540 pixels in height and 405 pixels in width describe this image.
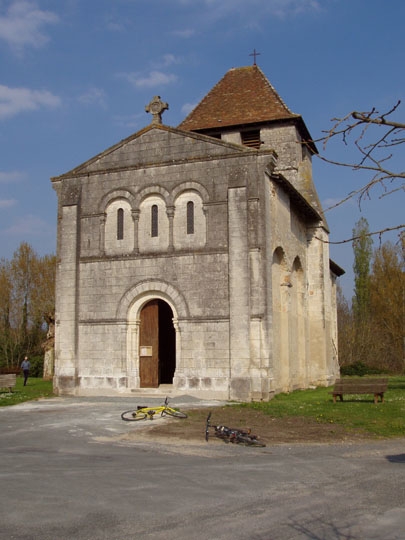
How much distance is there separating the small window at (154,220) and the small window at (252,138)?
25.7 ft

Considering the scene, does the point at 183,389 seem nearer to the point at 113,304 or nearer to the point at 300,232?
the point at 113,304

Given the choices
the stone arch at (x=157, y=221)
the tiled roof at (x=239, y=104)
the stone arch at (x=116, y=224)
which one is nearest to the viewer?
the stone arch at (x=157, y=221)

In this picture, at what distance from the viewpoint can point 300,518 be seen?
271 inches

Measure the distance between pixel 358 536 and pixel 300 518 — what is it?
80 cm

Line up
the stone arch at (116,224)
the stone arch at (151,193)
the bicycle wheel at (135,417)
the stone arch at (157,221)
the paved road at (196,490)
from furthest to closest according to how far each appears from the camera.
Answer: the stone arch at (116,224)
the stone arch at (151,193)
the stone arch at (157,221)
the bicycle wheel at (135,417)
the paved road at (196,490)

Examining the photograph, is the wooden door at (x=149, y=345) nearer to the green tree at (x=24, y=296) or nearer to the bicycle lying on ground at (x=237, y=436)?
the bicycle lying on ground at (x=237, y=436)

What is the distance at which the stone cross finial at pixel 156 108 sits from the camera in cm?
2283

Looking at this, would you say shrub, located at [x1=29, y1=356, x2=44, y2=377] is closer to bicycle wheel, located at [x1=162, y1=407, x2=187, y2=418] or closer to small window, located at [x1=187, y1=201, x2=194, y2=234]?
small window, located at [x1=187, y1=201, x2=194, y2=234]

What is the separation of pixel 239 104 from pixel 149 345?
12964 millimetres

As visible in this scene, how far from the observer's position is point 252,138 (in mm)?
28422

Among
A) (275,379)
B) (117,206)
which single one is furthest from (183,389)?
(117,206)

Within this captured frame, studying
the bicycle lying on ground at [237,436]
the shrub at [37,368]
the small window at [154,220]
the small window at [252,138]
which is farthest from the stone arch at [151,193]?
the shrub at [37,368]

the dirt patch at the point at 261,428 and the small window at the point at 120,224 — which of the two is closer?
the dirt patch at the point at 261,428

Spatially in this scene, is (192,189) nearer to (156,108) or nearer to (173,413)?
(156,108)
